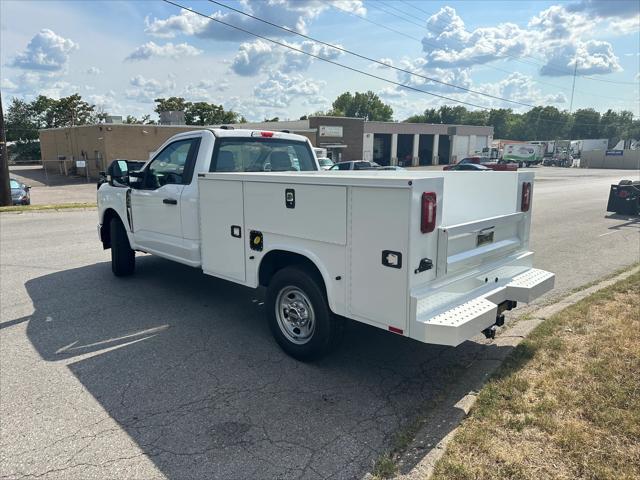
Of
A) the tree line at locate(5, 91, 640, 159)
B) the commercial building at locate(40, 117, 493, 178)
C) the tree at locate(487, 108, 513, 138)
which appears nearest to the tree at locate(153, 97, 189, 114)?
the tree line at locate(5, 91, 640, 159)

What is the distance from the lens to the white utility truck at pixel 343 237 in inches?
135

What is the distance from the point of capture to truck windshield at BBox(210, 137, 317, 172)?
559cm

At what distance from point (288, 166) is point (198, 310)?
6.97ft

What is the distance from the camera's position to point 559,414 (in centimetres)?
334

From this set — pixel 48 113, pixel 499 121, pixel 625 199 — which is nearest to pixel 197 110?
pixel 48 113

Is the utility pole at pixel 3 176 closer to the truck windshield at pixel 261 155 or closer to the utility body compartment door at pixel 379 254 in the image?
the truck windshield at pixel 261 155

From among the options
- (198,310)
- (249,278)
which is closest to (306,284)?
(249,278)

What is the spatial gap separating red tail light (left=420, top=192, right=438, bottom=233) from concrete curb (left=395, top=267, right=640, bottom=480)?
131 cm

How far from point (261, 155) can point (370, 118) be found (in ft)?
405

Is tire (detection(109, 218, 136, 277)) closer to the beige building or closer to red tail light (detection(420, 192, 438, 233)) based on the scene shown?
red tail light (detection(420, 192, 438, 233))

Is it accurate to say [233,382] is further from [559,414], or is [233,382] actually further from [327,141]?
[327,141]

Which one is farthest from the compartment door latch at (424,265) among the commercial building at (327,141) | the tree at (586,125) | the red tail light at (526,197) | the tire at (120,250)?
the tree at (586,125)

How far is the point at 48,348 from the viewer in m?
4.76

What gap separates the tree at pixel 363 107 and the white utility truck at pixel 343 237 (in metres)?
122
